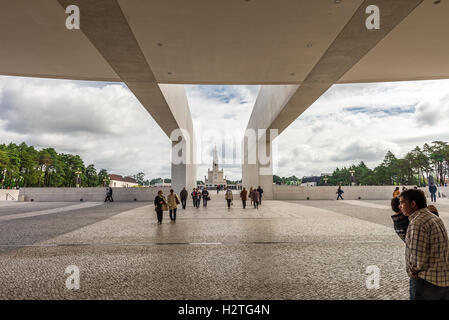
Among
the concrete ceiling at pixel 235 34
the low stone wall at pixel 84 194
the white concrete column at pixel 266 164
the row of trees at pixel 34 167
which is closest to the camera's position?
the concrete ceiling at pixel 235 34

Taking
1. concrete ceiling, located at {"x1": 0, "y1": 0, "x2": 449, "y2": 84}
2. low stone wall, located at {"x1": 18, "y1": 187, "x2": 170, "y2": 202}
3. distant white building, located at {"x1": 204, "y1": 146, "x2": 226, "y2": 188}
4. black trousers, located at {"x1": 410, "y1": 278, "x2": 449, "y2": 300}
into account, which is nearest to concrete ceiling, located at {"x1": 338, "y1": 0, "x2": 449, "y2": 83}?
concrete ceiling, located at {"x1": 0, "y1": 0, "x2": 449, "y2": 84}

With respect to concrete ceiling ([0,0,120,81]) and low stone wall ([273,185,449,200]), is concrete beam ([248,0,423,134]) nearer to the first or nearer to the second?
concrete ceiling ([0,0,120,81])

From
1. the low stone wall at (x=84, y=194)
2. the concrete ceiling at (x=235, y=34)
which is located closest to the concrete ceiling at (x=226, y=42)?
the concrete ceiling at (x=235, y=34)

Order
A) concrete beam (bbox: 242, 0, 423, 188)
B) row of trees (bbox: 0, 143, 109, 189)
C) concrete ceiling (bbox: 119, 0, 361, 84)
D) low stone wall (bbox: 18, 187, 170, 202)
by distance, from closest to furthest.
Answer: concrete beam (bbox: 242, 0, 423, 188)
concrete ceiling (bbox: 119, 0, 361, 84)
low stone wall (bbox: 18, 187, 170, 202)
row of trees (bbox: 0, 143, 109, 189)

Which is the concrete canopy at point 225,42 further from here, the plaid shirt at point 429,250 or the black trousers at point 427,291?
the black trousers at point 427,291

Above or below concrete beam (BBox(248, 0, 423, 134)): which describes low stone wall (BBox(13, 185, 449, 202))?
below

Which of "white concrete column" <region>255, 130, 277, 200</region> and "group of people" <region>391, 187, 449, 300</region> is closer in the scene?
"group of people" <region>391, 187, 449, 300</region>

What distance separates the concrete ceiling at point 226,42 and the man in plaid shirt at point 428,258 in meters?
6.92

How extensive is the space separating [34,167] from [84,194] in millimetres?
48283

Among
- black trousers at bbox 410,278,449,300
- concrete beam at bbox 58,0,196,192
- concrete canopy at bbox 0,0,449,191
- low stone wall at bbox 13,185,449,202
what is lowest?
low stone wall at bbox 13,185,449,202

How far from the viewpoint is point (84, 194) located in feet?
91.8

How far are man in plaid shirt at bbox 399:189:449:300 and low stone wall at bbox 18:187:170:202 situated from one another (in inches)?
1038

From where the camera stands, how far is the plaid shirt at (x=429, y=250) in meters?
2.26

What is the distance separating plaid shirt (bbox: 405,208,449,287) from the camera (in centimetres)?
226
